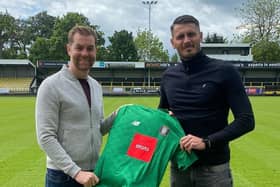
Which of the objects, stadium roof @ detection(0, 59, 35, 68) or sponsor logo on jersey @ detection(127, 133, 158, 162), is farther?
stadium roof @ detection(0, 59, 35, 68)

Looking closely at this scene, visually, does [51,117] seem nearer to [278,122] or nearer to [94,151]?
[94,151]

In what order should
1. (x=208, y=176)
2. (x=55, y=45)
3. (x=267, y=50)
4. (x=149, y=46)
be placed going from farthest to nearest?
(x=149, y=46) → (x=55, y=45) → (x=267, y=50) → (x=208, y=176)

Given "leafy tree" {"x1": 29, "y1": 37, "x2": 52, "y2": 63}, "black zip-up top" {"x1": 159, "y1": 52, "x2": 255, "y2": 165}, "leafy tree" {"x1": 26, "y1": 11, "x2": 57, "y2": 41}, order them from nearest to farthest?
1. "black zip-up top" {"x1": 159, "y1": 52, "x2": 255, "y2": 165}
2. "leafy tree" {"x1": 29, "y1": 37, "x2": 52, "y2": 63}
3. "leafy tree" {"x1": 26, "y1": 11, "x2": 57, "y2": 41}

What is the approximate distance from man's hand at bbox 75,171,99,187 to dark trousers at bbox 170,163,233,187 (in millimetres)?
808

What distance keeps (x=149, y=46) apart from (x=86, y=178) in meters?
80.7

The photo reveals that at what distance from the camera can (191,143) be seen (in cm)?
285

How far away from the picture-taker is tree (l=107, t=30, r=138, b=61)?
82750mm

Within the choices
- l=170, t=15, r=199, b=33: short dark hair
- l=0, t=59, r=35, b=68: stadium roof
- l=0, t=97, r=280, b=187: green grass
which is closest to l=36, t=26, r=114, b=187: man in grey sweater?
l=170, t=15, r=199, b=33: short dark hair

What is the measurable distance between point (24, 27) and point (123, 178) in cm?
9745

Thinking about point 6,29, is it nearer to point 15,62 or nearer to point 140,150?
point 15,62

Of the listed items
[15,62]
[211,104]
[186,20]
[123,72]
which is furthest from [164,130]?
[15,62]

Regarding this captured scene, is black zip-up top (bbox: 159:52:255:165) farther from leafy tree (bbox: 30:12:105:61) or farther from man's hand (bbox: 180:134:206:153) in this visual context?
leafy tree (bbox: 30:12:105:61)

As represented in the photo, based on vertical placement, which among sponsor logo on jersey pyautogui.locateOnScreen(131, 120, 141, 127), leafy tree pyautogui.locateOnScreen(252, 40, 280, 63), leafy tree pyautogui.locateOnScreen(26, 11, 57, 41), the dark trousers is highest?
leafy tree pyautogui.locateOnScreen(26, 11, 57, 41)

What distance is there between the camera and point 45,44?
75000mm
